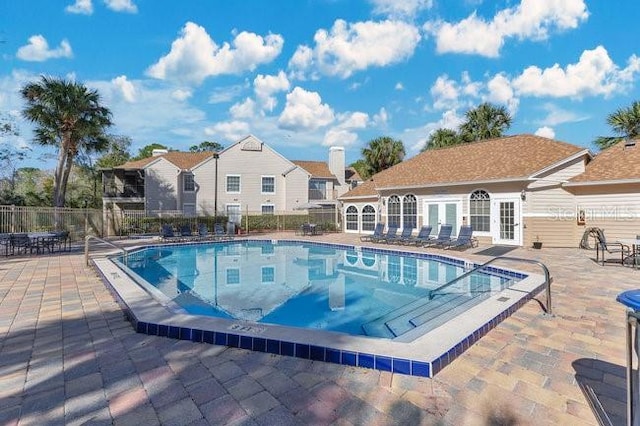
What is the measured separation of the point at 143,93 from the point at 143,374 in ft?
66.3

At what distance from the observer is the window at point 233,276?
10276mm

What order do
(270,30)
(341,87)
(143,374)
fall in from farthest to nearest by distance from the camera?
(341,87), (270,30), (143,374)

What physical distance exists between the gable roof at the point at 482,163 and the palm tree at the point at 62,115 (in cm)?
1640

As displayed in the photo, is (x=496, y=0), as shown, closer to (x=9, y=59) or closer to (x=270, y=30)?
(x=270, y=30)

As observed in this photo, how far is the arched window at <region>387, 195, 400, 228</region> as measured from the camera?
1992cm

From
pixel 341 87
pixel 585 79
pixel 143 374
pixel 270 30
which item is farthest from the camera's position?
pixel 341 87

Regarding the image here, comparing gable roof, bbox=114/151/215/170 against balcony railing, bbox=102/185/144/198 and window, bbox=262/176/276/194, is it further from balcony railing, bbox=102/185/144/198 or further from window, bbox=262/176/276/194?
window, bbox=262/176/276/194

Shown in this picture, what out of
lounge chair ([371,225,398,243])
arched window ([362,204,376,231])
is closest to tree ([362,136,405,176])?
arched window ([362,204,376,231])

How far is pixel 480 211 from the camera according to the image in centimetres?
1619

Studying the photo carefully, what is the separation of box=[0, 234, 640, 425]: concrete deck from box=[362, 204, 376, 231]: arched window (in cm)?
1681

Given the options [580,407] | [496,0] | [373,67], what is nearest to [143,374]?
[580,407]

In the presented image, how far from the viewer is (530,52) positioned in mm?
19938

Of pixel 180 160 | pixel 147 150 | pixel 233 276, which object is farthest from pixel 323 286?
pixel 147 150

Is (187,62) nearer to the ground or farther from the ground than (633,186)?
farther from the ground
